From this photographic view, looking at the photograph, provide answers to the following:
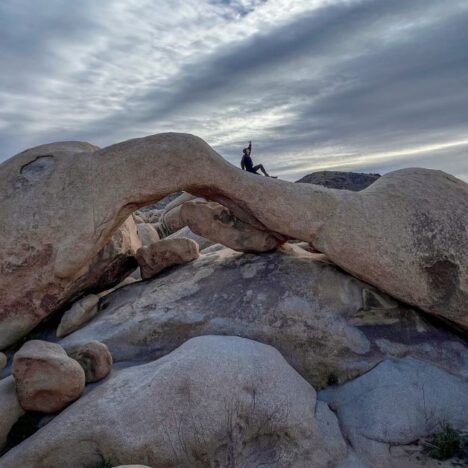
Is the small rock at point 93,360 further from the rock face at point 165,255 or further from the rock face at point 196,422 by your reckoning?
the rock face at point 165,255

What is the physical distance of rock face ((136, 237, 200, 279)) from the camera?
352 inches

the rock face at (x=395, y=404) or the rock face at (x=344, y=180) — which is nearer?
the rock face at (x=395, y=404)

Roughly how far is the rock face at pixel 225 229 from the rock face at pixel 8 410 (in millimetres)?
4058

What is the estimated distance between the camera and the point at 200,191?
816 cm

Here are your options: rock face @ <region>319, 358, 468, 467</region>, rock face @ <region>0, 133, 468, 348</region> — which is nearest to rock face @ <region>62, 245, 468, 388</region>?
rock face @ <region>319, 358, 468, 467</region>

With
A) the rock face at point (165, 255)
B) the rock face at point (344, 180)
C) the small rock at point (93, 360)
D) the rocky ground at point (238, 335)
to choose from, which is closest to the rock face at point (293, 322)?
the rocky ground at point (238, 335)

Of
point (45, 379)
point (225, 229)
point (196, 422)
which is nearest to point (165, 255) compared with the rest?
point (225, 229)

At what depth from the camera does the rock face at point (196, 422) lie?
17.5ft

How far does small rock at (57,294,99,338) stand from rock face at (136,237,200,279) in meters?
1.13

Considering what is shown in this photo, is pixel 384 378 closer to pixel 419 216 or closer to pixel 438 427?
pixel 438 427

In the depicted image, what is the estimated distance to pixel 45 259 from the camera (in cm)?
737

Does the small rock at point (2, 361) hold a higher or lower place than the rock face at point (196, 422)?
higher

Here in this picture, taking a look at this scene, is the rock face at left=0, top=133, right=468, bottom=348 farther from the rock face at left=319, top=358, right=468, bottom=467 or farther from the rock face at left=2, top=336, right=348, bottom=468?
the rock face at left=2, top=336, right=348, bottom=468

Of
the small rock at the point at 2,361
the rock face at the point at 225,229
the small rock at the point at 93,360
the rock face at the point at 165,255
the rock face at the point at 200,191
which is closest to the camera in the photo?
the small rock at the point at 93,360
